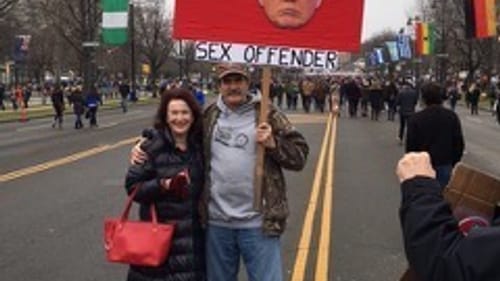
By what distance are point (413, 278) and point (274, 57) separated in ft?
6.48

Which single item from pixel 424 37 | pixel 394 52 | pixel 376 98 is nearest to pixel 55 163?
pixel 376 98

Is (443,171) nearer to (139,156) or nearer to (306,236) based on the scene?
(306,236)

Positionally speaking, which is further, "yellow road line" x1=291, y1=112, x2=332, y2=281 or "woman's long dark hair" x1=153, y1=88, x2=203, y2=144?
"yellow road line" x1=291, y1=112, x2=332, y2=281

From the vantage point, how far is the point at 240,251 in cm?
461

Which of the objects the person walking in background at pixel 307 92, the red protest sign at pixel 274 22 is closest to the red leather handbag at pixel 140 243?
the red protest sign at pixel 274 22

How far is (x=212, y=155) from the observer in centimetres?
449

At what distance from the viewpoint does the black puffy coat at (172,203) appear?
14.1 feet

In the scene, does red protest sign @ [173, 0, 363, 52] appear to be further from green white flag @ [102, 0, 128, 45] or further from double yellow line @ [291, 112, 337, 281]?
green white flag @ [102, 0, 128, 45]

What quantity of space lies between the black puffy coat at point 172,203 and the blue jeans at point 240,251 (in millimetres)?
76

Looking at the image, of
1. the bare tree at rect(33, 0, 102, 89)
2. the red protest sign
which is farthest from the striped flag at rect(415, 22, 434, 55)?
the red protest sign

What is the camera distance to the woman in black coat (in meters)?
4.29

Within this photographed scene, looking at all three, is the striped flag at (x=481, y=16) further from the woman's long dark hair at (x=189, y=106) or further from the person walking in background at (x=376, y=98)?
the woman's long dark hair at (x=189, y=106)

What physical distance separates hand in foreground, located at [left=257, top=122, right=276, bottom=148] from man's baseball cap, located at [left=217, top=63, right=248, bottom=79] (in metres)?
0.32

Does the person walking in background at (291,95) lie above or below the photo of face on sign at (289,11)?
below
